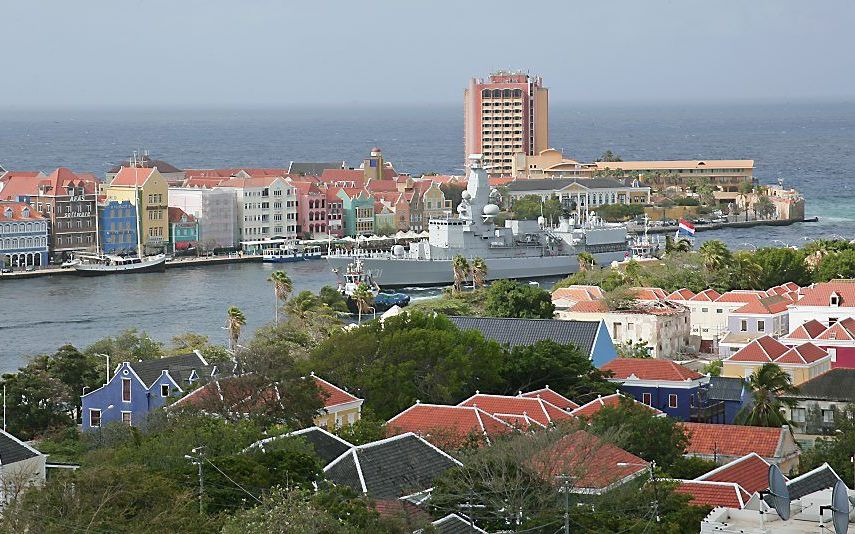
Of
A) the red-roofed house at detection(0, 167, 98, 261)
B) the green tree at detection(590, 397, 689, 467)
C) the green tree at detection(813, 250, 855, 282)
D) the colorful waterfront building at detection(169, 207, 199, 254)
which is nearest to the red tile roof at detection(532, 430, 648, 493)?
the green tree at detection(590, 397, 689, 467)

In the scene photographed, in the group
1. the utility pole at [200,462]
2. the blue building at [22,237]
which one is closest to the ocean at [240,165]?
the blue building at [22,237]

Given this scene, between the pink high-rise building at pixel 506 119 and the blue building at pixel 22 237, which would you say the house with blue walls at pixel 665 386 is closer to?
the blue building at pixel 22 237

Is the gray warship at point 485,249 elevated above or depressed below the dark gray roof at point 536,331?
below

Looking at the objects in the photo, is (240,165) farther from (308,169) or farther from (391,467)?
(391,467)

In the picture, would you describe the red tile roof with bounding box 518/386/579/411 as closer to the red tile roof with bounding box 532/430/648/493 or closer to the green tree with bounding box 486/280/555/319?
the red tile roof with bounding box 532/430/648/493

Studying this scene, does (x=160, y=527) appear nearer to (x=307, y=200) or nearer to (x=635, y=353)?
(x=635, y=353)

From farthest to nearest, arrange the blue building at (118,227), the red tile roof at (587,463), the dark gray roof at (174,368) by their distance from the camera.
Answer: the blue building at (118,227), the dark gray roof at (174,368), the red tile roof at (587,463)
